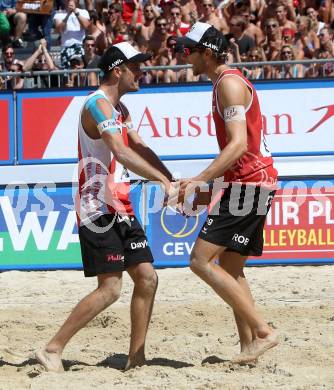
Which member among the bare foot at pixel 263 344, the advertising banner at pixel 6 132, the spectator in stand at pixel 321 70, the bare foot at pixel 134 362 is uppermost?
the spectator in stand at pixel 321 70

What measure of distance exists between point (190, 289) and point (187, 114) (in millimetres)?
2041

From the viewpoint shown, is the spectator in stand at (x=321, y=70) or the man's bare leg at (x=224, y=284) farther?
the spectator in stand at (x=321, y=70)

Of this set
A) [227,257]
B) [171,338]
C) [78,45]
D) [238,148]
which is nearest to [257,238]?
[227,257]

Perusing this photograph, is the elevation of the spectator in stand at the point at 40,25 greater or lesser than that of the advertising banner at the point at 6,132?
greater

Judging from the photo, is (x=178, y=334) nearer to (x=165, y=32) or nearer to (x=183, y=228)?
(x=183, y=228)

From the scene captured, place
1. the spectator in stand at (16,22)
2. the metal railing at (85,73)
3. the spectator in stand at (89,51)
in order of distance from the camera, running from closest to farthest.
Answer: the metal railing at (85,73), the spectator in stand at (89,51), the spectator in stand at (16,22)

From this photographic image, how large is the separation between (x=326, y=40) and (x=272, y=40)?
2.30ft

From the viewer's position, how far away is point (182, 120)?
32.2ft

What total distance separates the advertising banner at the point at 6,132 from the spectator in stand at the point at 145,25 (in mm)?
2897

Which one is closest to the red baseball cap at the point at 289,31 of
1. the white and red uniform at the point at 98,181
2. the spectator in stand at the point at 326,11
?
the spectator in stand at the point at 326,11

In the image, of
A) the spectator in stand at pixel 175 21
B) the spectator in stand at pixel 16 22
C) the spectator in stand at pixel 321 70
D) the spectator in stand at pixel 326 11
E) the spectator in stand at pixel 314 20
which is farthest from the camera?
the spectator in stand at pixel 16 22

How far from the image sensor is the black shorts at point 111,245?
5.71 meters

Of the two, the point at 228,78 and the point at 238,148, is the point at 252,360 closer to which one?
the point at 238,148

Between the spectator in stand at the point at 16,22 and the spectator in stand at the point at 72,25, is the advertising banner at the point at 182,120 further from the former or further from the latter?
the spectator in stand at the point at 16,22
